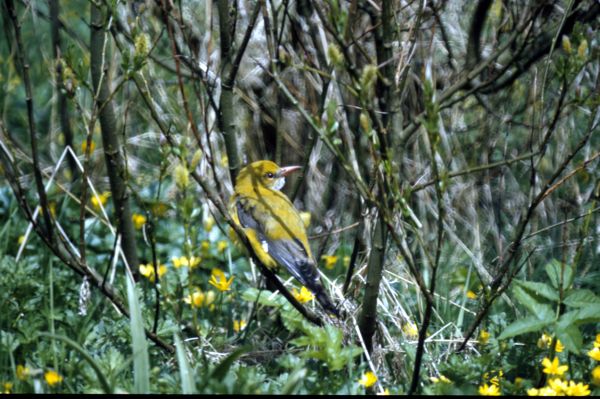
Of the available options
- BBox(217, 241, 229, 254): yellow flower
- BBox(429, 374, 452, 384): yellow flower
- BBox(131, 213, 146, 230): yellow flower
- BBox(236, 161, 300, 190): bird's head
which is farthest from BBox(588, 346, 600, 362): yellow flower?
BBox(131, 213, 146, 230): yellow flower

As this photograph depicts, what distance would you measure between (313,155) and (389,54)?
2536mm

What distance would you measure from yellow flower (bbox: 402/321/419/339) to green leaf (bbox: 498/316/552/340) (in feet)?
2.86

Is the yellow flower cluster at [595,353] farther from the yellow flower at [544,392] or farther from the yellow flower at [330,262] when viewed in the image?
the yellow flower at [330,262]

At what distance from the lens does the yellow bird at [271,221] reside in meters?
4.20

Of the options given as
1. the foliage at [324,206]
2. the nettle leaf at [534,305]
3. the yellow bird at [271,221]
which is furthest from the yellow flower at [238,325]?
the nettle leaf at [534,305]

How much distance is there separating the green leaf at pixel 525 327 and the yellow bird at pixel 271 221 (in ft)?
3.93

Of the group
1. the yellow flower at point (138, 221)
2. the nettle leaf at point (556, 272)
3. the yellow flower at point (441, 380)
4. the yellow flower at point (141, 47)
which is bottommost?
the yellow flower at point (441, 380)

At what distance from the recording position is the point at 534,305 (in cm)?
304

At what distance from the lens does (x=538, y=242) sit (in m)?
5.04

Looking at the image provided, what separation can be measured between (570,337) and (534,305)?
18cm

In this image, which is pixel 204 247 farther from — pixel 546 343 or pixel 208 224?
pixel 546 343

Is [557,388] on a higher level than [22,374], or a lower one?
lower

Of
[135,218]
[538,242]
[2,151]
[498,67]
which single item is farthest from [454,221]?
[2,151]

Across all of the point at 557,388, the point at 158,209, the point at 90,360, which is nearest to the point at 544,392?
the point at 557,388
